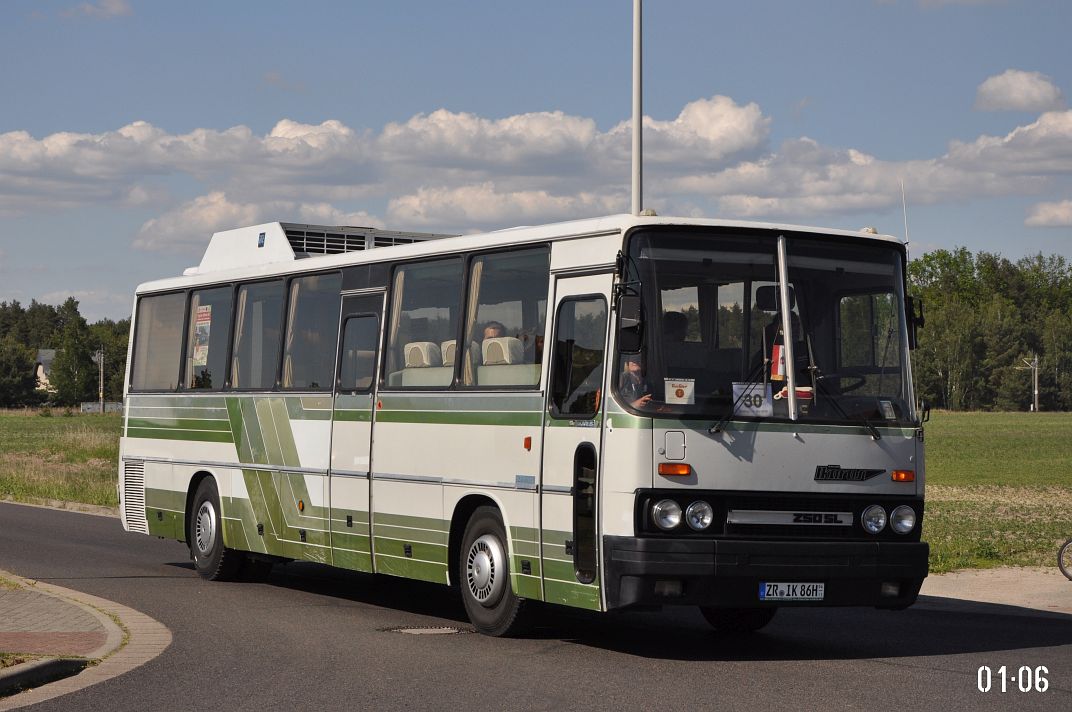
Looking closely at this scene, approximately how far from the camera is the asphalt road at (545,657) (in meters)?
9.65

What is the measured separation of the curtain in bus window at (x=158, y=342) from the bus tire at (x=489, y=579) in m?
6.71

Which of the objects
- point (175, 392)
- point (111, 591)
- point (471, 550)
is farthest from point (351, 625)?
point (175, 392)

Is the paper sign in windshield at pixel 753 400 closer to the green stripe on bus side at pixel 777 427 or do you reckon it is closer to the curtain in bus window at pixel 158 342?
the green stripe on bus side at pixel 777 427

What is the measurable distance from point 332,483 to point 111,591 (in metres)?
2.67

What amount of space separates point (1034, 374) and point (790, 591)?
15664 centimetres

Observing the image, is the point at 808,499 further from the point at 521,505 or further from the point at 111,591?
the point at 111,591

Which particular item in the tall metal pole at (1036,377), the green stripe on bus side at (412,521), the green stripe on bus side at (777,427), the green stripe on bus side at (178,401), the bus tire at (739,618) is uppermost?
the tall metal pole at (1036,377)

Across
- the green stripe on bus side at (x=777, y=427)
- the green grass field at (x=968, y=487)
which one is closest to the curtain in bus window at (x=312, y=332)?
the green stripe on bus side at (x=777, y=427)

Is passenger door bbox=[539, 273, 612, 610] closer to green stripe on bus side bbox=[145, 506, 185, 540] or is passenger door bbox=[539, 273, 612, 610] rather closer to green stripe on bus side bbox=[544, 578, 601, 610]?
green stripe on bus side bbox=[544, 578, 601, 610]

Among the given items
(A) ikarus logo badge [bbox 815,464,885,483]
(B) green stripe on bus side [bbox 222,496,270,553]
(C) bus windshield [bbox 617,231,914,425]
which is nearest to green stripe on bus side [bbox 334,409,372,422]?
(B) green stripe on bus side [bbox 222,496,270,553]

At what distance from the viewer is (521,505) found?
1220 centimetres

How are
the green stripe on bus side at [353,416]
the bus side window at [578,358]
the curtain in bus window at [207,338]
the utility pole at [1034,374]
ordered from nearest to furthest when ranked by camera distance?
the bus side window at [578,358] → the green stripe on bus side at [353,416] → the curtain in bus window at [207,338] → the utility pole at [1034,374]

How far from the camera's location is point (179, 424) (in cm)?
1828

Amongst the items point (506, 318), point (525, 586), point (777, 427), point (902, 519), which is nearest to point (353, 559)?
point (525, 586)
